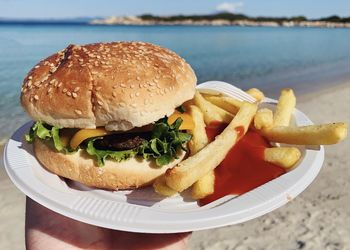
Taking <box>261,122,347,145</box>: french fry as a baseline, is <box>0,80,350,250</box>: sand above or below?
below

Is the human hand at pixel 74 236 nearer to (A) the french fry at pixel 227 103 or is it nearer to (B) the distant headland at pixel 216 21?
(A) the french fry at pixel 227 103

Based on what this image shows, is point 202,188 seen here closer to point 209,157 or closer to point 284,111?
point 209,157

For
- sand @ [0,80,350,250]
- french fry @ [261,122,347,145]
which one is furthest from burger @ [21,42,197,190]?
sand @ [0,80,350,250]

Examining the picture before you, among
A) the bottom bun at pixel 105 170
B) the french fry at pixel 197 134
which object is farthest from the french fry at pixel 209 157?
the bottom bun at pixel 105 170

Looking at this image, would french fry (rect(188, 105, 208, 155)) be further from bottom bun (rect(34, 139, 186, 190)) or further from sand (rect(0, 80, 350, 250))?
sand (rect(0, 80, 350, 250))

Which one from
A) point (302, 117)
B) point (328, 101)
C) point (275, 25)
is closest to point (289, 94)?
point (302, 117)

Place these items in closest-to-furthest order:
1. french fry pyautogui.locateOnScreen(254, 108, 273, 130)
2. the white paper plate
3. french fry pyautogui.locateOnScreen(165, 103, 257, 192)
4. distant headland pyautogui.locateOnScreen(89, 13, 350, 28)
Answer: the white paper plate
french fry pyautogui.locateOnScreen(165, 103, 257, 192)
french fry pyautogui.locateOnScreen(254, 108, 273, 130)
distant headland pyautogui.locateOnScreen(89, 13, 350, 28)
